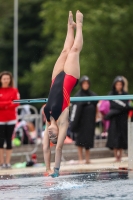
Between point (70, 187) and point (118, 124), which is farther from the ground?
point (70, 187)

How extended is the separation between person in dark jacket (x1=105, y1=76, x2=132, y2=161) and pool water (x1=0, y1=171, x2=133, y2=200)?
16.7ft

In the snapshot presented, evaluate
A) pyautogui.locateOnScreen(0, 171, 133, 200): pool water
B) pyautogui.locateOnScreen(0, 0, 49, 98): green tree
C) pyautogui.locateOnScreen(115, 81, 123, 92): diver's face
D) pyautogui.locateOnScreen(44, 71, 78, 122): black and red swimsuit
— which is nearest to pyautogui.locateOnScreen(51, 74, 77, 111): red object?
pyautogui.locateOnScreen(44, 71, 78, 122): black and red swimsuit

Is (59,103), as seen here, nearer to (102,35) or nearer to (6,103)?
(6,103)

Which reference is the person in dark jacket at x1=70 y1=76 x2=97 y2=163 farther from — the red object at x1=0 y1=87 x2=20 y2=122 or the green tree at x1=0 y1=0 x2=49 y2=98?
the green tree at x1=0 y1=0 x2=49 y2=98

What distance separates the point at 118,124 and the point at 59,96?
281 inches

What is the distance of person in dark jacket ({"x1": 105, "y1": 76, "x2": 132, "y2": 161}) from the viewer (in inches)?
753

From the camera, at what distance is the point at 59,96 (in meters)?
12.5

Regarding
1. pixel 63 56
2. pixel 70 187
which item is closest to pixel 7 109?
pixel 63 56

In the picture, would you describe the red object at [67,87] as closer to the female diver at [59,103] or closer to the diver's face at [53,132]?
the female diver at [59,103]

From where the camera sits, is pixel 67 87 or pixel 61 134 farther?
pixel 67 87

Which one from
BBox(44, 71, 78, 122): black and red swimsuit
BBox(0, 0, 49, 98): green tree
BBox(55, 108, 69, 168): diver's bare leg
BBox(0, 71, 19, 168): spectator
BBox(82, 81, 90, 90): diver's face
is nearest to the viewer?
BBox(55, 108, 69, 168): diver's bare leg

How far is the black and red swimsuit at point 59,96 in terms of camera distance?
40.8ft

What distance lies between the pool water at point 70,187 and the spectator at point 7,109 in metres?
3.71

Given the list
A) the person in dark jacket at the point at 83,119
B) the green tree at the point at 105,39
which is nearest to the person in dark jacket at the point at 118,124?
the person in dark jacket at the point at 83,119
